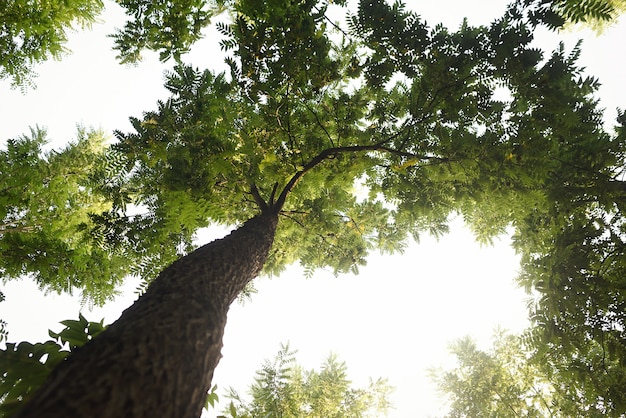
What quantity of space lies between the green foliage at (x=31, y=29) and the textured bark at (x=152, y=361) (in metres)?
5.76

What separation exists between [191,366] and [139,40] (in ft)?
12.3

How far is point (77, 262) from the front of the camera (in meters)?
5.30

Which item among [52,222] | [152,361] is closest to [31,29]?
[52,222]

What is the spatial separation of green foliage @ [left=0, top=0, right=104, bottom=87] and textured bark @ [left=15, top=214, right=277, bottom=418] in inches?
227

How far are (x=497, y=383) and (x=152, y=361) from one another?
12.2 metres

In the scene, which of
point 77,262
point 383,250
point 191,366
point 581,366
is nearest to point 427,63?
point 383,250

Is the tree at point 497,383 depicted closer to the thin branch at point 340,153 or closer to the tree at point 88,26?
the thin branch at point 340,153

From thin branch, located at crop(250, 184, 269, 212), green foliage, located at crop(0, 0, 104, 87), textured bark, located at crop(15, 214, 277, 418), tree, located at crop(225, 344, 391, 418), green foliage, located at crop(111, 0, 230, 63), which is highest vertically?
green foliage, located at crop(0, 0, 104, 87)

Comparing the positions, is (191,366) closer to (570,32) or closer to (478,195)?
(478,195)

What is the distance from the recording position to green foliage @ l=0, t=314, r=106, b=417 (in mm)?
1479

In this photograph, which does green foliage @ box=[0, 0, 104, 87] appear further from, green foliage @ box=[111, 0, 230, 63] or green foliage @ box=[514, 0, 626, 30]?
green foliage @ box=[514, 0, 626, 30]

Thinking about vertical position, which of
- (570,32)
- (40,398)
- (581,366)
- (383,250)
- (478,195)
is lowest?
(40,398)

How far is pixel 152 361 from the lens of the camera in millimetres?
1357

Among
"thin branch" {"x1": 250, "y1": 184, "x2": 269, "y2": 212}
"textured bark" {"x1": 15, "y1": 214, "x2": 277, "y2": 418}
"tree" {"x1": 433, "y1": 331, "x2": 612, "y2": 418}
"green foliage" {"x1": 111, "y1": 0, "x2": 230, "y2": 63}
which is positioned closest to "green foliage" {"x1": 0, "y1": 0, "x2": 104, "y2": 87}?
"green foliage" {"x1": 111, "y1": 0, "x2": 230, "y2": 63}
